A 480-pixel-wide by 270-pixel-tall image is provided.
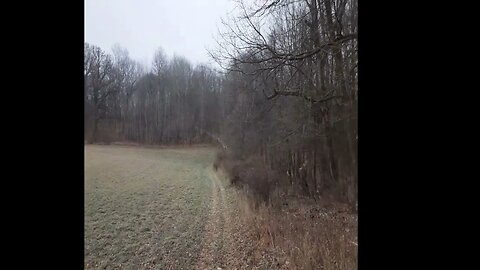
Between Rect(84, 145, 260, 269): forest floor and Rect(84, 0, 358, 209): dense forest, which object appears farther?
Rect(84, 0, 358, 209): dense forest

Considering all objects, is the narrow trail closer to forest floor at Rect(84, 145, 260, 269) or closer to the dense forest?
forest floor at Rect(84, 145, 260, 269)

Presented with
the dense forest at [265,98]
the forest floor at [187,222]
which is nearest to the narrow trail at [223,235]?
the forest floor at [187,222]

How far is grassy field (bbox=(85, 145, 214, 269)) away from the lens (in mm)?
1059

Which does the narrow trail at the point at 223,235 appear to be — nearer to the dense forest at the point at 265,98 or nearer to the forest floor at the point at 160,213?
the forest floor at the point at 160,213

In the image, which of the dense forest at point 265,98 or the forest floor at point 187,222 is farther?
the dense forest at point 265,98

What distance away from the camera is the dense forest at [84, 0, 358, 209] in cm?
132

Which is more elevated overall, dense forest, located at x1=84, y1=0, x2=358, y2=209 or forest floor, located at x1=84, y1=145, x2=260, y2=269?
dense forest, located at x1=84, y1=0, x2=358, y2=209

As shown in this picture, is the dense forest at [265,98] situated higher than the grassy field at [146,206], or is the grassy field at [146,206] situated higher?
the dense forest at [265,98]

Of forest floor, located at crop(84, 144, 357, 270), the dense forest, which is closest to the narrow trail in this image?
forest floor, located at crop(84, 144, 357, 270)

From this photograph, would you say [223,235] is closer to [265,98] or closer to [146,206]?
[146,206]

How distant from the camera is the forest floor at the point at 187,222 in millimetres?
1103

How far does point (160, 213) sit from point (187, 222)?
0.45 feet

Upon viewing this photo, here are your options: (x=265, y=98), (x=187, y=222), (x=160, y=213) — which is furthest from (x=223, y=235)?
(x=265, y=98)
